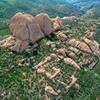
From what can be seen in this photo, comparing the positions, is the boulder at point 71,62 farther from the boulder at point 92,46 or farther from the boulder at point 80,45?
the boulder at point 92,46

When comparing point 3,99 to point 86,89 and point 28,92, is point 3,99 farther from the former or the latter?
point 86,89

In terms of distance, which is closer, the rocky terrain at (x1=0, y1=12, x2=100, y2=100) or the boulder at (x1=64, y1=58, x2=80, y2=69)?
the rocky terrain at (x1=0, y1=12, x2=100, y2=100)

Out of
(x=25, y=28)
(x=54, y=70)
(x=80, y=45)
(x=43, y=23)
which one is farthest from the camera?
(x=80, y=45)

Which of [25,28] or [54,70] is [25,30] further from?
[54,70]

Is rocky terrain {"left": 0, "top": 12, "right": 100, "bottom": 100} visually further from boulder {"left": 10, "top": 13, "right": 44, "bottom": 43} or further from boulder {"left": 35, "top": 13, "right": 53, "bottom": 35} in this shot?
boulder {"left": 10, "top": 13, "right": 44, "bottom": 43}

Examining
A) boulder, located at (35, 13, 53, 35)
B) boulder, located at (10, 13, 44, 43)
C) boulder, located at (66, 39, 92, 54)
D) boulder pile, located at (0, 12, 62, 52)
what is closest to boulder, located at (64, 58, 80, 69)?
boulder, located at (66, 39, 92, 54)

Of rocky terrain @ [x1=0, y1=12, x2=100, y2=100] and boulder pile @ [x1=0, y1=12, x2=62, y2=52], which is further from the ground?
boulder pile @ [x1=0, y1=12, x2=62, y2=52]

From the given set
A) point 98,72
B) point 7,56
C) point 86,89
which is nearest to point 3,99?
point 7,56

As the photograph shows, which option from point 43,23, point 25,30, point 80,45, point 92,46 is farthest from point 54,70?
point 92,46

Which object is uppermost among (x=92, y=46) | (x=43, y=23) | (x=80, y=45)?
(x=43, y=23)
